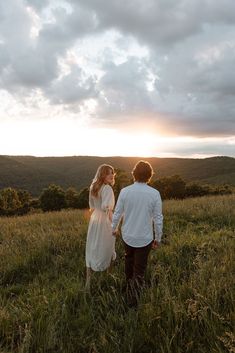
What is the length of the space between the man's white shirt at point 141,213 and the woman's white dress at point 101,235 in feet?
2.19

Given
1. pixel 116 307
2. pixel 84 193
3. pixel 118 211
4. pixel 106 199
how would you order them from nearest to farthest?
pixel 116 307 < pixel 118 211 < pixel 106 199 < pixel 84 193

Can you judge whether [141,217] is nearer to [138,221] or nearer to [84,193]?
[138,221]

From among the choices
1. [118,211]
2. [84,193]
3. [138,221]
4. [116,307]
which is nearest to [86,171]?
[84,193]

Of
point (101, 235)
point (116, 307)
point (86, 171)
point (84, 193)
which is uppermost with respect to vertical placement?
point (101, 235)

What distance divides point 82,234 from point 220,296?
505cm

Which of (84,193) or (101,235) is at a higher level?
(101,235)

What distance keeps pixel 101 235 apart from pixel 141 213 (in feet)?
3.72

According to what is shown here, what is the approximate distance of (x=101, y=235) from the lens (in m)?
6.46

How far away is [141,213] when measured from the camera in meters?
5.62

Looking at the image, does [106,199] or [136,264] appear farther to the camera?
Answer: [106,199]

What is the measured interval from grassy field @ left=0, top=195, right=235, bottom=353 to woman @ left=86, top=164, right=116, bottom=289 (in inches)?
10.5

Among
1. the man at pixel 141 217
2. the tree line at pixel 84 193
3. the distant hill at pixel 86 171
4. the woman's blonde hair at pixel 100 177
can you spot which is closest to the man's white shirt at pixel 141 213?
the man at pixel 141 217

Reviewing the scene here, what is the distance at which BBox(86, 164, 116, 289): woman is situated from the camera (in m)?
6.36

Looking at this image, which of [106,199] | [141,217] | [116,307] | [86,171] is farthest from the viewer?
[86,171]
